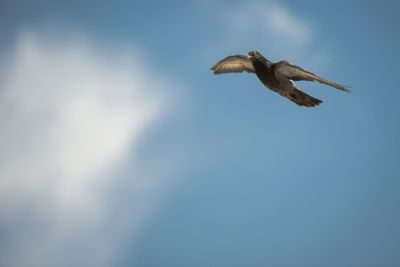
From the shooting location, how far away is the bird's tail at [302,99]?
2032 centimetres

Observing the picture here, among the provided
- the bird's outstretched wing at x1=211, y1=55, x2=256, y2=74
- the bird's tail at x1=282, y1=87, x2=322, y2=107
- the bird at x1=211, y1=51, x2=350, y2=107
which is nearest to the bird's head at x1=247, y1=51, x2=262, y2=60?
the bird at x1=211, y1=51, x2=350, y2=107

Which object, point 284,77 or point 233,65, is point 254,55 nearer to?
point 284,77

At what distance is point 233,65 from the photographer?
2198 centimetres

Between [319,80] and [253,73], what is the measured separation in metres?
3.41

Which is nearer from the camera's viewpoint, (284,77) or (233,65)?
(284,77)

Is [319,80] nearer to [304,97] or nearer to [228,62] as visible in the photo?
[304,97]

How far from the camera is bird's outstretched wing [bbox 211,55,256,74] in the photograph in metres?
21.5

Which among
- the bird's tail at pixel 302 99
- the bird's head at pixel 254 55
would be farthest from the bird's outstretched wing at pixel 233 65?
the bird's tail at pixel 302 99

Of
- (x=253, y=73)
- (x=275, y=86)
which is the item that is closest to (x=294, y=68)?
(x=275, y=86)

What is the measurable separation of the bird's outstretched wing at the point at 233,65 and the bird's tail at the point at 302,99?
196 cm

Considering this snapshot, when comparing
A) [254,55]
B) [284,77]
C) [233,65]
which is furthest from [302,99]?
[233,65]

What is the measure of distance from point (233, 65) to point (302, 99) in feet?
10.2

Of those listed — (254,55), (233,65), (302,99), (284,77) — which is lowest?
(302,99)

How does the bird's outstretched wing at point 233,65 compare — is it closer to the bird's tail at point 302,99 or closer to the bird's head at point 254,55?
the bird's head at point 254,55
